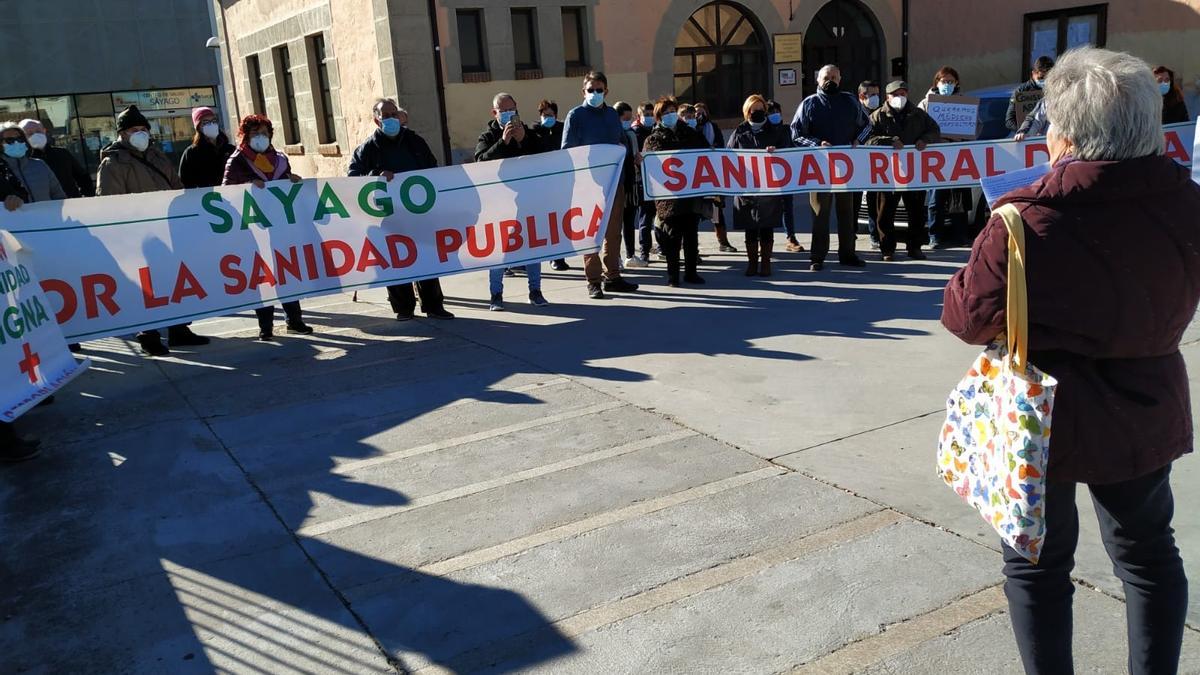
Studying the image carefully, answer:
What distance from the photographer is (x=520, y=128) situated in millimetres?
9047

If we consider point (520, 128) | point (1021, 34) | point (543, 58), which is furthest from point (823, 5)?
point (520, 128)

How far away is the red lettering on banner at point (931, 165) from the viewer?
10109 millimetres

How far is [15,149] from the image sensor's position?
7926mm

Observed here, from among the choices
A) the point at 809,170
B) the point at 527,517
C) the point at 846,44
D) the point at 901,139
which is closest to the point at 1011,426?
the point at 527,517

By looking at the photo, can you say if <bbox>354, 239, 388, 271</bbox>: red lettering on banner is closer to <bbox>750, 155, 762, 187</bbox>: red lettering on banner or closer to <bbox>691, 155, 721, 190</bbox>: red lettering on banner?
<bbox>691, 155, 721, 190</bbox>: red lettering on banner

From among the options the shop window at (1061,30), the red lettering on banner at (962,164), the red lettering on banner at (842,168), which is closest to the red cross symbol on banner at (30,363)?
the red lettering on banner at (842,168)

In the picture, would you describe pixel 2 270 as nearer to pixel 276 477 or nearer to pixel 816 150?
pixel 276 477

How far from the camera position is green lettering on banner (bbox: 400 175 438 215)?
835 centimetres

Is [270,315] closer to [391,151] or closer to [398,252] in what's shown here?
[398,252]

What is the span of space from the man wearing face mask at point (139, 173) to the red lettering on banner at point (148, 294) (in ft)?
2.84

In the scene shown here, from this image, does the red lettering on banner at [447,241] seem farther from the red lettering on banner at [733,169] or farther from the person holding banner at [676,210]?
the red lettering on banner at [733,169]

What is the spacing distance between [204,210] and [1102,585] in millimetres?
6588

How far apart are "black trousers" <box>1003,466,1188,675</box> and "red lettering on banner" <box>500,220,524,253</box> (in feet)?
21.4

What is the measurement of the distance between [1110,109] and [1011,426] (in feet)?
2.64
